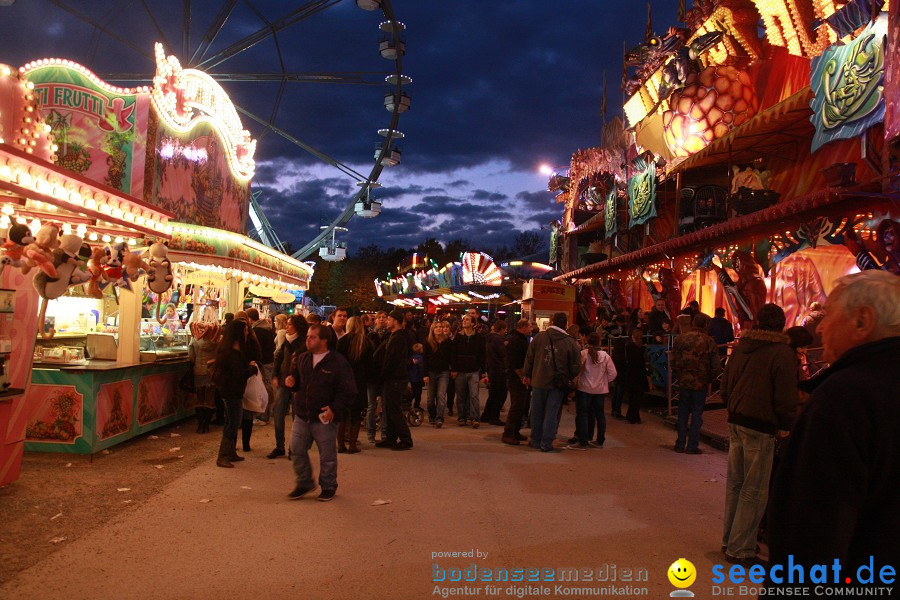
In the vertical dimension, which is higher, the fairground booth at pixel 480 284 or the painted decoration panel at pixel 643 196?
the painted decoration panel at pixel 643 196

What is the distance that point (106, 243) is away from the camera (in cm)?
794

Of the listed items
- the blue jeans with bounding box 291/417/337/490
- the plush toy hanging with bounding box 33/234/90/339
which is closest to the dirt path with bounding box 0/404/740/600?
the blue jeans with bounding box 291/417/337/490

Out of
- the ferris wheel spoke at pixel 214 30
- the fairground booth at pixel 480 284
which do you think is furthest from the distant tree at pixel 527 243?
the ferris wheel spoke at pixel 214 30

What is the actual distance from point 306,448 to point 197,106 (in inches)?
345

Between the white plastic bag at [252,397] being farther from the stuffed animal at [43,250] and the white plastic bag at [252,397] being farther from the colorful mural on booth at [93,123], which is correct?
the colorful mural on booth at [93,123]

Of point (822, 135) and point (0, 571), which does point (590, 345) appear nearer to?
point (822, 135)

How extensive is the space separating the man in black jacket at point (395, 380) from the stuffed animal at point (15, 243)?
14.4 ft

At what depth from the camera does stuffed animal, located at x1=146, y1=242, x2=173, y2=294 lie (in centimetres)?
805

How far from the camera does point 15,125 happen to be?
19.7 ft

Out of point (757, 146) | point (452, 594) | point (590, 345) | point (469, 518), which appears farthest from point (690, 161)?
point (452, 594)

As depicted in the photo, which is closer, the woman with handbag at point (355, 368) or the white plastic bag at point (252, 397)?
the white plastic bag at point (252, 397)

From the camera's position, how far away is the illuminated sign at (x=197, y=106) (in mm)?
10523

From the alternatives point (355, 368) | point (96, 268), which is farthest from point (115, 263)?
point (355, 368)

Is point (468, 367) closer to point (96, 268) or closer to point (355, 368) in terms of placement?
point (355, 368)
